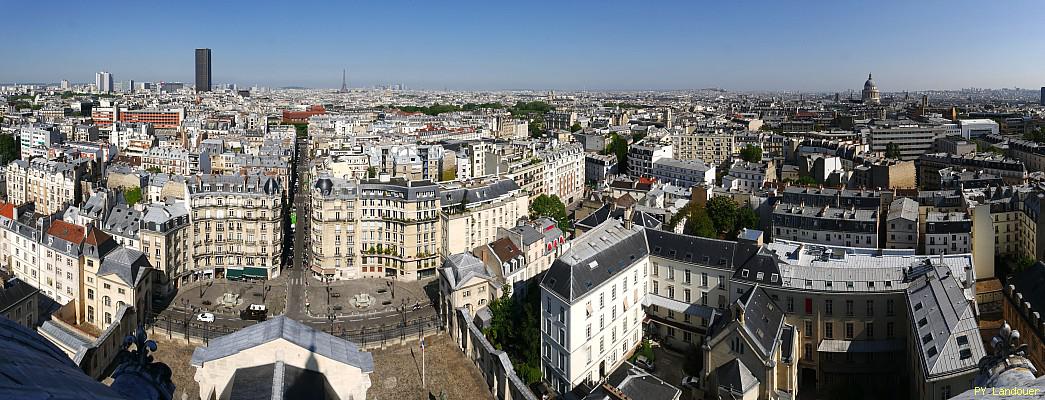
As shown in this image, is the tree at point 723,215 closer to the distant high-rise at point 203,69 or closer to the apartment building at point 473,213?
the apartment building at point 473,213

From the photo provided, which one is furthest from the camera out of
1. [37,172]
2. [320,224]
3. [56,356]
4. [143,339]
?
[37,172]

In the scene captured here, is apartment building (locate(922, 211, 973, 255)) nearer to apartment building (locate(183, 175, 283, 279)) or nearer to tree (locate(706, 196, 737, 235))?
tree (locate(706, 196, 737, 235))

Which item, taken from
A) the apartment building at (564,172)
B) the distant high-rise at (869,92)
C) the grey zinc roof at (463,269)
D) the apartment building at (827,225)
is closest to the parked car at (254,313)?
the grey zinc roof at (463,269)

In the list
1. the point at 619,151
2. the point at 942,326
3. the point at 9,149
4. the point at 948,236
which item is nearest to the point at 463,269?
the point at 942,326

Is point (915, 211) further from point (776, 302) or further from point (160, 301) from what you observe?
point (160, 301)

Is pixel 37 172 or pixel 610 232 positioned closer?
pixel 610 232

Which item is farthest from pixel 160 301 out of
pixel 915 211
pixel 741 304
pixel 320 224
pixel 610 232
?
pixel 915 211

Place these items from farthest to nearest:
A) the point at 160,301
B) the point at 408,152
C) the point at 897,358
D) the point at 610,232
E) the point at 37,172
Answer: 1. the point at 408,152
2. the point at 37,172
3. the point at 160,301
4. the point at 610,232
5. the point at 897,358
